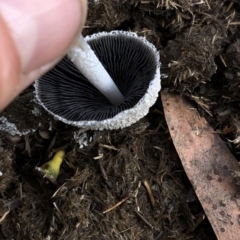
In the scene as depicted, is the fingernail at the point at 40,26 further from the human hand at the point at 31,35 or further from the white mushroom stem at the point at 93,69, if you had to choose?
the white mushroom stem at the point at 93,69

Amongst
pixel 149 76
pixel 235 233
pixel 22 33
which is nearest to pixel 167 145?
pixel 149 76

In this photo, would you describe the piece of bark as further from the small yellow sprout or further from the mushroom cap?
→ the small yellow sprout

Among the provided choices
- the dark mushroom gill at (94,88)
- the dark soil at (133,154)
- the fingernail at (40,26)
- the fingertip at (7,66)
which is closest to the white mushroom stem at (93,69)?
the dark mushroom gill at (94,88)

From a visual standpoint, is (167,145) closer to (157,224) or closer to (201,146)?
(201,146)

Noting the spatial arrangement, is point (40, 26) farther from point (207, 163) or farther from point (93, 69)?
point (207, 163)

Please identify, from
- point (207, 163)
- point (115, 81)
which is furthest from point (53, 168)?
point (207, 163)

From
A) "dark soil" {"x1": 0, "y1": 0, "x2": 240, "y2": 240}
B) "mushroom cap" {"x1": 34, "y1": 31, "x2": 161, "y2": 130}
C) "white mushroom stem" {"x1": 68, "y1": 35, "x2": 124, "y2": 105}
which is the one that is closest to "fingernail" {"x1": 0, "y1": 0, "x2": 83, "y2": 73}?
"white mushroom stem" {"x1": 68, "y1": 35, "x2": 124, "y2": 105}
